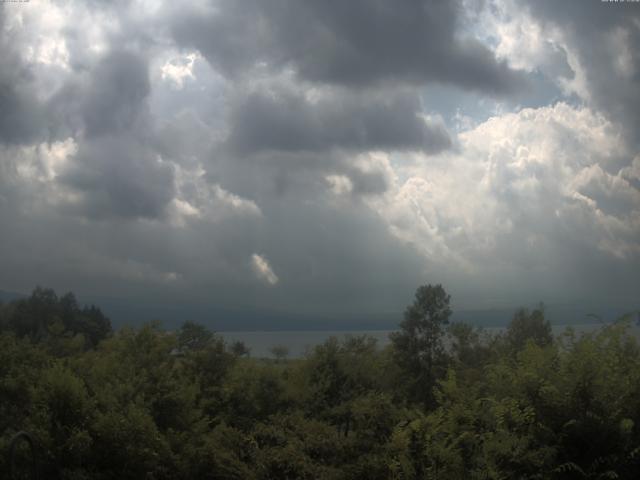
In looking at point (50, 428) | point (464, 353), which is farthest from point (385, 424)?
point (464, 353)

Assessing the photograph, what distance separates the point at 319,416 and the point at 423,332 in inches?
823

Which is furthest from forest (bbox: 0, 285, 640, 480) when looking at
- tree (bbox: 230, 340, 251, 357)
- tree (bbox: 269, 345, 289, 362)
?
tree (bbox: 269, 345, 289, 362)

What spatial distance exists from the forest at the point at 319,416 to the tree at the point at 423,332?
425cm

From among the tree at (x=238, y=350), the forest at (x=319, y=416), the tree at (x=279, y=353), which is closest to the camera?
the forest at (x=319, y=416)

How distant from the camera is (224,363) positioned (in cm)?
3672

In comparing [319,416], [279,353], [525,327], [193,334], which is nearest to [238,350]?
[279,353]

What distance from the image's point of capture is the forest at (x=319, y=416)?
1265 centimetres

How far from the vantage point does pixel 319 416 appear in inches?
1200

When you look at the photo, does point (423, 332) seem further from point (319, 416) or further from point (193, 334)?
point (193, 334)

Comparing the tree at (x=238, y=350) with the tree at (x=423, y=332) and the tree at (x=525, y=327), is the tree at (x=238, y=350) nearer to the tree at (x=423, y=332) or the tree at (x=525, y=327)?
the tree at (x=423, y=332)

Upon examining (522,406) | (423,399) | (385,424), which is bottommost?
(423,399)

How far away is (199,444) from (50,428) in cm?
662

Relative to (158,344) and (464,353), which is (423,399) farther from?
(158,344)

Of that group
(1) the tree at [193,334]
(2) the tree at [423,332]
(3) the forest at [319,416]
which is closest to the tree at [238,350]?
(3) the forest at [319,416]
